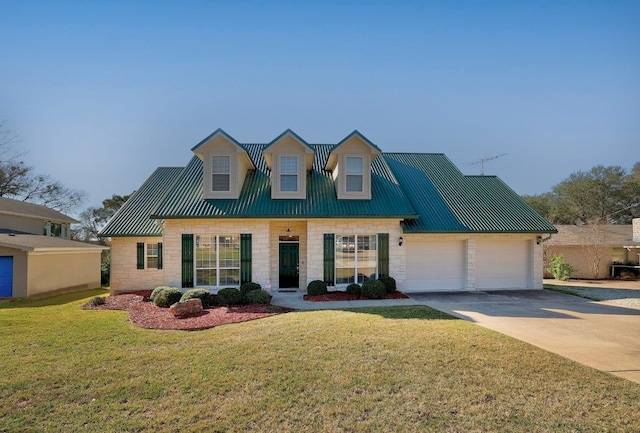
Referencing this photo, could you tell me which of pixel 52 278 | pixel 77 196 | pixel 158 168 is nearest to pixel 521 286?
pixel 158 168

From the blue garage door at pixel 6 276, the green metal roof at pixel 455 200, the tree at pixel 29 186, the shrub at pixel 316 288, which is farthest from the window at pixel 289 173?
the tree at pixel 29 186

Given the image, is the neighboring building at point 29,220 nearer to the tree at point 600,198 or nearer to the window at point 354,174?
the window at point 354,174

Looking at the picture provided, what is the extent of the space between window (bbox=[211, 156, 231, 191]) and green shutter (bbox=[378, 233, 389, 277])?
7310mm

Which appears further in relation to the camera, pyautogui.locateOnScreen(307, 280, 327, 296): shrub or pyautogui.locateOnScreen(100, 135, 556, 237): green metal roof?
pyautogui.locateOnScreen(100, 135, 556, 237): green metal roof

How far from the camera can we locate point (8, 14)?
13523 millimetres

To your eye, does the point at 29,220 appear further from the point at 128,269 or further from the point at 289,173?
the point at 289,173

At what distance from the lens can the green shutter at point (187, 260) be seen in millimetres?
13258

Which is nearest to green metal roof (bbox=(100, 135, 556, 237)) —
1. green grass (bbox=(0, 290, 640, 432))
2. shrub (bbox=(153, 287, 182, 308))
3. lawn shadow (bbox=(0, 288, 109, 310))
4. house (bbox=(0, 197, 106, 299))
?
shrub (bbox=(153, 287, 182, 308))

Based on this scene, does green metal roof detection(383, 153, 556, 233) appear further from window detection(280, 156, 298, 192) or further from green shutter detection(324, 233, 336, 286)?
window detection(280, 156, 298, 192)

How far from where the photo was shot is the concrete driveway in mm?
6590

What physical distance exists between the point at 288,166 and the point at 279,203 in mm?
1863

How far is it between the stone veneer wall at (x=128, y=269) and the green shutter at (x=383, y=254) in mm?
10470

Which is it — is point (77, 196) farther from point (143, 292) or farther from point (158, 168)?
point (143, 292)

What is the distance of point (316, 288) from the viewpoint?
42.8 ft
